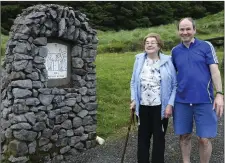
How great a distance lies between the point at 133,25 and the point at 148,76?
84.7ft

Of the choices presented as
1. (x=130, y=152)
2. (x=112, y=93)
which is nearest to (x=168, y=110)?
(x=130, y=152)

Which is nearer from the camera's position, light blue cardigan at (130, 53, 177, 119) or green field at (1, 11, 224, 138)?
light blue cardigan at (130, 53, 177, 119)

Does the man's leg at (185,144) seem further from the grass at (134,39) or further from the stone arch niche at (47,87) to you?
the grass at (134,39)

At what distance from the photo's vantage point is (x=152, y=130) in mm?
5406

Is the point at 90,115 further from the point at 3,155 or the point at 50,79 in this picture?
the point at 3,155

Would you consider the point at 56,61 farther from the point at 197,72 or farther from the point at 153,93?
the point at 197,72

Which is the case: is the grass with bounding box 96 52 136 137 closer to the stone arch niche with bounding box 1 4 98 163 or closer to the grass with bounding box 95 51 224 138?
the grass with bounding box 95 51 224 138

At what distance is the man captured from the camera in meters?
5.05

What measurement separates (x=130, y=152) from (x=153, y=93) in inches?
76.9

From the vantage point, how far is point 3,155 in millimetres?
6418

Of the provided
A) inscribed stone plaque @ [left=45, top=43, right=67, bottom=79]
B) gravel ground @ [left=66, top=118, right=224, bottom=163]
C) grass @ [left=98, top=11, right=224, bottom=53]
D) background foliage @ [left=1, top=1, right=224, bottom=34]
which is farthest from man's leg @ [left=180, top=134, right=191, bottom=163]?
background foliage @ [left=1, top=1, right=224, bottom=34]

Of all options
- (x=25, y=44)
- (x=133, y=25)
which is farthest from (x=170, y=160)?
(x=133, y=25)

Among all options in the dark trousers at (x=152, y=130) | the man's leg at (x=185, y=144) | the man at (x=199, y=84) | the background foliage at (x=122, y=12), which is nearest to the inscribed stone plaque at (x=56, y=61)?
the dark trousers at (x=152, y=130)

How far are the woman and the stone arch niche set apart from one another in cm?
177
